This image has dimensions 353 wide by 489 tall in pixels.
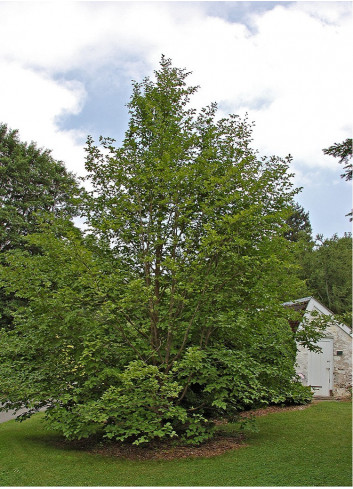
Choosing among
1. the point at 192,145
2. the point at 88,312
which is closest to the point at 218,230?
the point at 192,145

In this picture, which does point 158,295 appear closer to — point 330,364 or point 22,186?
point 330,364

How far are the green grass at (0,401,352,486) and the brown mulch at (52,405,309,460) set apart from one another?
8.1 inches

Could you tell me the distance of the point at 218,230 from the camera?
21.3ft

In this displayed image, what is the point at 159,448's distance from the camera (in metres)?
6.42

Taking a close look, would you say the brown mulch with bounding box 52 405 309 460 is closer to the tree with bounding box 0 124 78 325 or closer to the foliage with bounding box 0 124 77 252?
the tree with bounding box 0 124 78 325

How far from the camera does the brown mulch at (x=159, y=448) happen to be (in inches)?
241

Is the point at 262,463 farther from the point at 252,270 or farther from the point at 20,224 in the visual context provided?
the point at 20,224

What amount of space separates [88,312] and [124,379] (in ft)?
4.52

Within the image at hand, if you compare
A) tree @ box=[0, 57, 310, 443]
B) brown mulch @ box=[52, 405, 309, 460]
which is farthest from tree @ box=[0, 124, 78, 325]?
brown mulch @ box=[52, 405, 309, 460]

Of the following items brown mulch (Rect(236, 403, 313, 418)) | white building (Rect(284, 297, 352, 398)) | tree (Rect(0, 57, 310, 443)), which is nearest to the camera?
tree (Rect(0, 57, 310, 443))

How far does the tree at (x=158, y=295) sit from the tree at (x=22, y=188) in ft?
40.7

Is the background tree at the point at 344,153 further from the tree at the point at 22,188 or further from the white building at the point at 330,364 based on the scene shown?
the tree at the point at 22,188

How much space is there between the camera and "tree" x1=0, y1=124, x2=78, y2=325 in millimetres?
18703

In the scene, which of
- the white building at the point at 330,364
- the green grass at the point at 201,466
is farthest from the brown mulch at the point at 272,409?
the green grass at the point at 201,466
